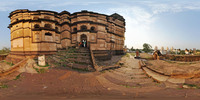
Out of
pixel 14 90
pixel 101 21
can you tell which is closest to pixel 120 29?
pixel 101 21

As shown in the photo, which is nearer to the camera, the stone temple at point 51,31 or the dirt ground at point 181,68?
the dirt ground at point 181,68

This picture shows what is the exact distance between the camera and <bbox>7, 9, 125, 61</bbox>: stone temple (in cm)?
1386

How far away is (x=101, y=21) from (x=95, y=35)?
12.3 ft

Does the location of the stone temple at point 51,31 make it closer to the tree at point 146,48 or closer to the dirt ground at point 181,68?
the dirt ground at point 181,68

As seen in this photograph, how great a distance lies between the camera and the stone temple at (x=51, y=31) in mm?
13859

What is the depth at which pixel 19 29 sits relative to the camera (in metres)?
14.7

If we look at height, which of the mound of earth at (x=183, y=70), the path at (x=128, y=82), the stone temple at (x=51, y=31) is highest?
the stone temple at (x=51, y=31)

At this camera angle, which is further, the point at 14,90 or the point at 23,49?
the point at 23,49

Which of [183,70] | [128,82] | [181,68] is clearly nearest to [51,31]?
[128,82]

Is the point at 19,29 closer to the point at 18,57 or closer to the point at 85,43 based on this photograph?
the point at 18,57

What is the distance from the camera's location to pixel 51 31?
584 inches

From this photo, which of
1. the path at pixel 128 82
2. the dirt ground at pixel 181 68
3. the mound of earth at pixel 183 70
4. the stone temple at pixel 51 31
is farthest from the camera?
the stone temple at pixel 51 31

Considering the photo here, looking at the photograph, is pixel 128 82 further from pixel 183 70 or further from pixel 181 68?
pixel 181 68

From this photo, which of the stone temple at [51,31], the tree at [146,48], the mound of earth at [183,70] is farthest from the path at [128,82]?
the tree at [146,48]
